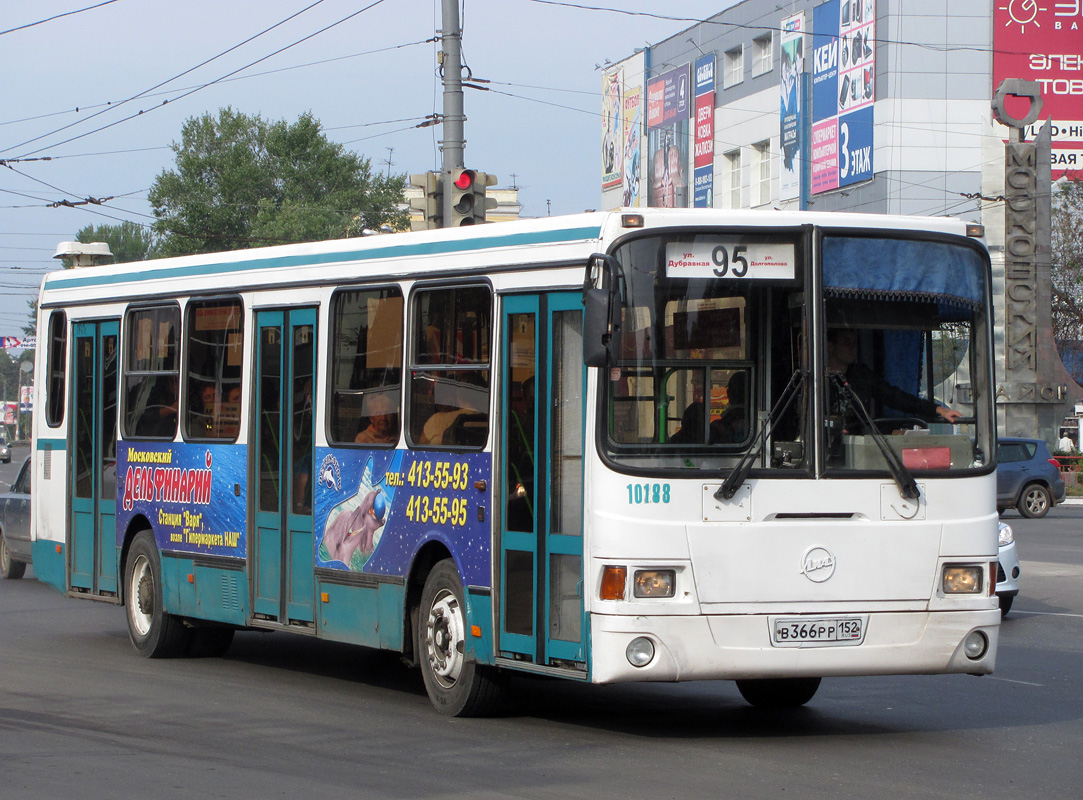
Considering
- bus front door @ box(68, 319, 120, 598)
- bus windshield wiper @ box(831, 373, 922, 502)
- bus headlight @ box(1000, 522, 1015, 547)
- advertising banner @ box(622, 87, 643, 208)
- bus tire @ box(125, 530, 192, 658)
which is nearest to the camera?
bus windshield wiper @ box(831, 373, 922, 502)

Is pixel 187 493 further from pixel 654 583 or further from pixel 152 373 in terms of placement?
pixel 654 583

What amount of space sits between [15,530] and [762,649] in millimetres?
13531

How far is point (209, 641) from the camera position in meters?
12.2

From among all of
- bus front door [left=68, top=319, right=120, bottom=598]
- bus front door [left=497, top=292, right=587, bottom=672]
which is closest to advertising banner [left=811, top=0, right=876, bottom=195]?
bus front door [left=68, top=319, right=120, bottom=598]

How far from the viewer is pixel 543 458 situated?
8.48 m

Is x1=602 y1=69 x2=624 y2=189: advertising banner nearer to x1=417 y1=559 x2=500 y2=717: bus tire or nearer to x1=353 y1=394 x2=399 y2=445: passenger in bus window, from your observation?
x1=353 y1=394 x2=399 y2=445: passenger in bus window

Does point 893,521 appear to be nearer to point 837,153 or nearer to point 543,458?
point 543,458

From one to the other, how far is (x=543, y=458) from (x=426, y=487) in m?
1.10

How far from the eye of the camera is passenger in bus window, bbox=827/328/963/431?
821cm

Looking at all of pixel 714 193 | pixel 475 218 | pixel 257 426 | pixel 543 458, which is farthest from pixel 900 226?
pixel 714 193

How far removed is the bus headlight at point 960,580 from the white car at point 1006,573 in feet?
20.8

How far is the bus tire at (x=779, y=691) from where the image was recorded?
9.50 metres

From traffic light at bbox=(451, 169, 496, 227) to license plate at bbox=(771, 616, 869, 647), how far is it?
9840 mm

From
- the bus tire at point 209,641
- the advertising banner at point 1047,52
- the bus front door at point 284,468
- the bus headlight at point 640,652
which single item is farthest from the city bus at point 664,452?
the advertising banner at point 1047,52
